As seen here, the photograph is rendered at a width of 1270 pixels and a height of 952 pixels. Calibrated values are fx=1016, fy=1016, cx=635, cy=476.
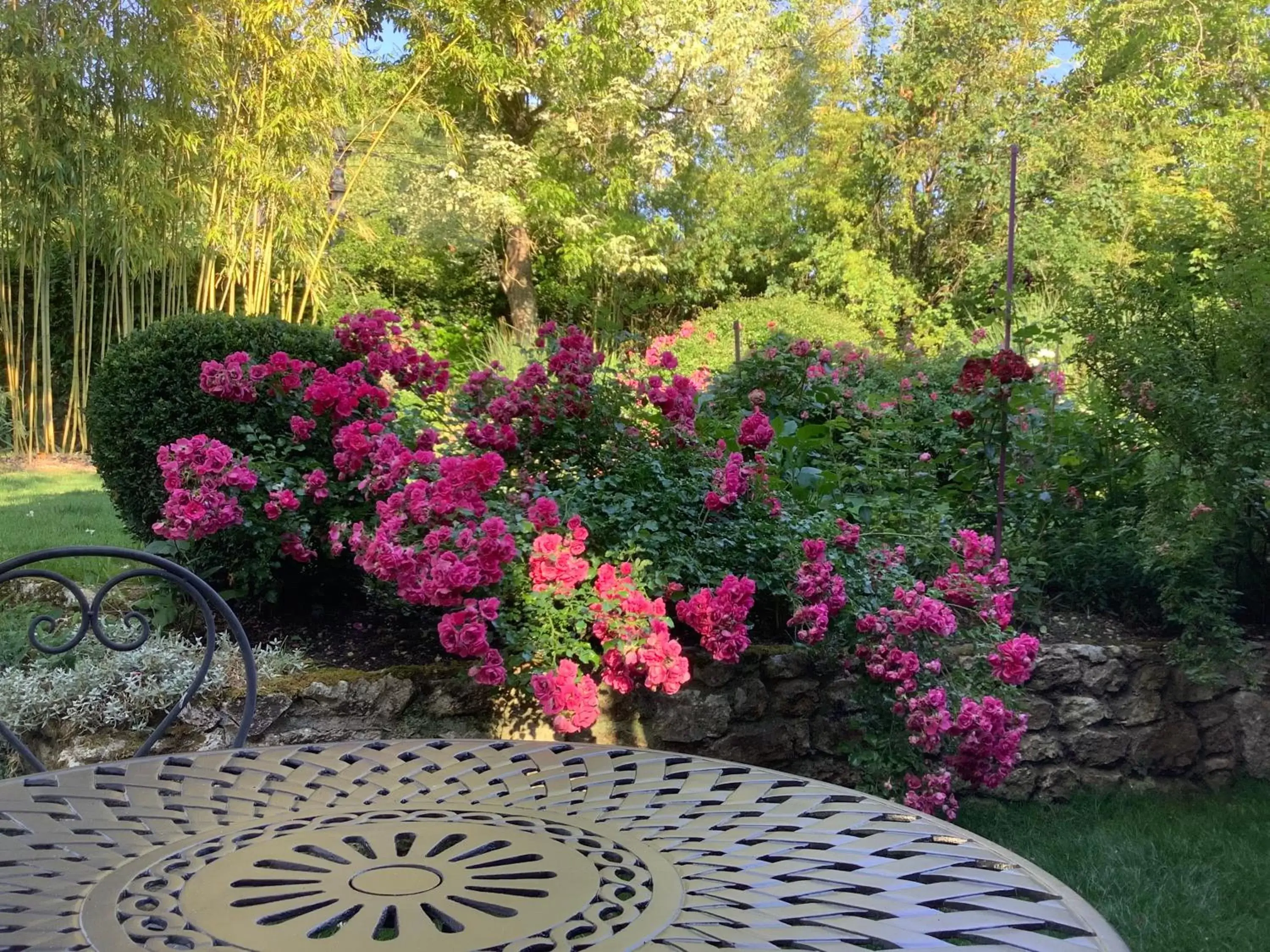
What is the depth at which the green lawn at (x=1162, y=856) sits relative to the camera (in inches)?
79.9

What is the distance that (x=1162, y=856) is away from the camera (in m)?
2.38

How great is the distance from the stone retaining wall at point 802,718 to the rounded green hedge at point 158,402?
0.85m

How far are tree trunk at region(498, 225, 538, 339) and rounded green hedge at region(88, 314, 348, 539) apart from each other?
863 cm

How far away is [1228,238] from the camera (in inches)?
125

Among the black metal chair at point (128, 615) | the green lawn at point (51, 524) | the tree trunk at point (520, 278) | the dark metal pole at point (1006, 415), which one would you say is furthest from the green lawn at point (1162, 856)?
the tree trunk at point (520, 278)

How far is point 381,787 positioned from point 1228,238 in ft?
10.3

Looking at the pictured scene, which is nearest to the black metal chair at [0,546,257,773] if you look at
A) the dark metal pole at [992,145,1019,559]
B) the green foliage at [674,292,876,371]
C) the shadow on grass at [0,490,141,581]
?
the shadow on grass at [0,490,141,581]

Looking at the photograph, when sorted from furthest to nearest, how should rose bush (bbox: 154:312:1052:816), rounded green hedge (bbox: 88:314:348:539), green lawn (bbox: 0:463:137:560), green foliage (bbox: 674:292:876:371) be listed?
1. green foliage (bbox: 674:292:876:371)
2. green lawn (bbox: 0:463:137:560)
3. rounded green hedge (bbox: 88:314:348:539)
4. rose bush (bbox: 154:312:1052:816)

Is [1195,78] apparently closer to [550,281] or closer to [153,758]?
[550,281]

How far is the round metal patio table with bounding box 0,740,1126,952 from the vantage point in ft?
2.58

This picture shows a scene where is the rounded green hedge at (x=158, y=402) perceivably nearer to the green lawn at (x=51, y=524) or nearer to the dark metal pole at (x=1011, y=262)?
the green lawn at (x=51, y=524)

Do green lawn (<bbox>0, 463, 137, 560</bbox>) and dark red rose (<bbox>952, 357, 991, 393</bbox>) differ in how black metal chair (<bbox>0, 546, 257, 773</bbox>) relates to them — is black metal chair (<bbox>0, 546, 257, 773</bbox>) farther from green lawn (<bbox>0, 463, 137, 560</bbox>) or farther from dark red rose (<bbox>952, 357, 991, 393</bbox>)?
dark red rose (<bbox>952, 357, 991, 393</bbox>)

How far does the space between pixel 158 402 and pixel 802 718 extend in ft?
6.43

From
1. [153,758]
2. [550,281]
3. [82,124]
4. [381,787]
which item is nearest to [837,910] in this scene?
[381,787]
